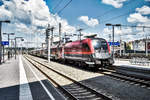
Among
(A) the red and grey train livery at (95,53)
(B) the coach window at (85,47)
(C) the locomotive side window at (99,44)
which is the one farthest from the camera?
(B) the coach window at (85,47)

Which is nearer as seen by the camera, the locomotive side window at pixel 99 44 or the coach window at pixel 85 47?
the locomotive side window at pixel 99 44

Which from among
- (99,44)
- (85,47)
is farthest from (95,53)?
(85,47)

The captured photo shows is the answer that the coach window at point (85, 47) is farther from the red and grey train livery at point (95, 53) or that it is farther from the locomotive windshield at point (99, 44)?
the locomotive windshield at point (99, 44)

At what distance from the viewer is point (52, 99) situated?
249 inches

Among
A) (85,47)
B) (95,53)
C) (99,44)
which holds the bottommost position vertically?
(95,53)

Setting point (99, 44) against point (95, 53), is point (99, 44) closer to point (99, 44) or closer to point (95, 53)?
point (99, 44)

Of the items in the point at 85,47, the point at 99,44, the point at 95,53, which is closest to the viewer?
the point at 95,53

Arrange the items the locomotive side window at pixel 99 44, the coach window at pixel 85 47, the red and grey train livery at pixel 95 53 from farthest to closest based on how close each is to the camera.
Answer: the coach window at pixel 85 47 < the locomotive side window at pixel 99 44 < the red and grey train livery at pixel 95 53

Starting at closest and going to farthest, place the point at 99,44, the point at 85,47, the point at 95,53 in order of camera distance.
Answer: the point at 95,53 < the point at 99,44 < the point at 85,47

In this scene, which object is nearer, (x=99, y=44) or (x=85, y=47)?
(x=99, y=44)

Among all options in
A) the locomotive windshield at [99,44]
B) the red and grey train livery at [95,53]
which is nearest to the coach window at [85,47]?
the red and grey train livery at [95,53]

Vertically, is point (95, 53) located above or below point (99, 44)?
below

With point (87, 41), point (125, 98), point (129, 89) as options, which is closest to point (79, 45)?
point (87, 41)

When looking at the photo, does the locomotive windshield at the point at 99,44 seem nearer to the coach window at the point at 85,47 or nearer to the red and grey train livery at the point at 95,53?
the red and grey train livery at the point at 95,53
